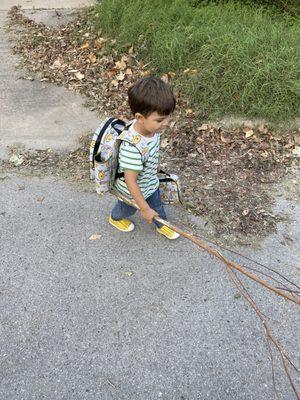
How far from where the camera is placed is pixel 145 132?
236cm

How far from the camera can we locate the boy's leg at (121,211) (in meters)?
2.86

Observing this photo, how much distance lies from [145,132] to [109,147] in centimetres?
24

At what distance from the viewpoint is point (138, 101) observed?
222 centimetres

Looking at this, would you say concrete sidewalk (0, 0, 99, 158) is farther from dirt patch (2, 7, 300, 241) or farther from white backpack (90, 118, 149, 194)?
white backpack (90, 118, 149, 194)

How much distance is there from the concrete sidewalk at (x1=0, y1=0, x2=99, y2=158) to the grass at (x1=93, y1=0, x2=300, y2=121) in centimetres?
102

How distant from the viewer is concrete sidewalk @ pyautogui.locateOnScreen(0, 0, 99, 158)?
396cm

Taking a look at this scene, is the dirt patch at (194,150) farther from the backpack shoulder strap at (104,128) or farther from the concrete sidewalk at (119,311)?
the backpack shoulder strap at (104,128)

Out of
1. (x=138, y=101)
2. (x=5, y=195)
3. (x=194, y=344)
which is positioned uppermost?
(x=138, y=101)

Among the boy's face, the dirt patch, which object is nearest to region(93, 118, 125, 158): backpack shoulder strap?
the boy's face

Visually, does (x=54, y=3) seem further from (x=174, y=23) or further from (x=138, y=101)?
(x=138, y=101)

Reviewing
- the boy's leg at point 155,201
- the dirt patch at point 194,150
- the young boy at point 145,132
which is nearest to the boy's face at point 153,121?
the young boy at point 145,132

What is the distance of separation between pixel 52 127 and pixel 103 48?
1.55 metres

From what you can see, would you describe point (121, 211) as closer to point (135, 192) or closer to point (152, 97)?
point (135, 192)

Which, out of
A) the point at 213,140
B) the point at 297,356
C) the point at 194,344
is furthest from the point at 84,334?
the point at 213,140
